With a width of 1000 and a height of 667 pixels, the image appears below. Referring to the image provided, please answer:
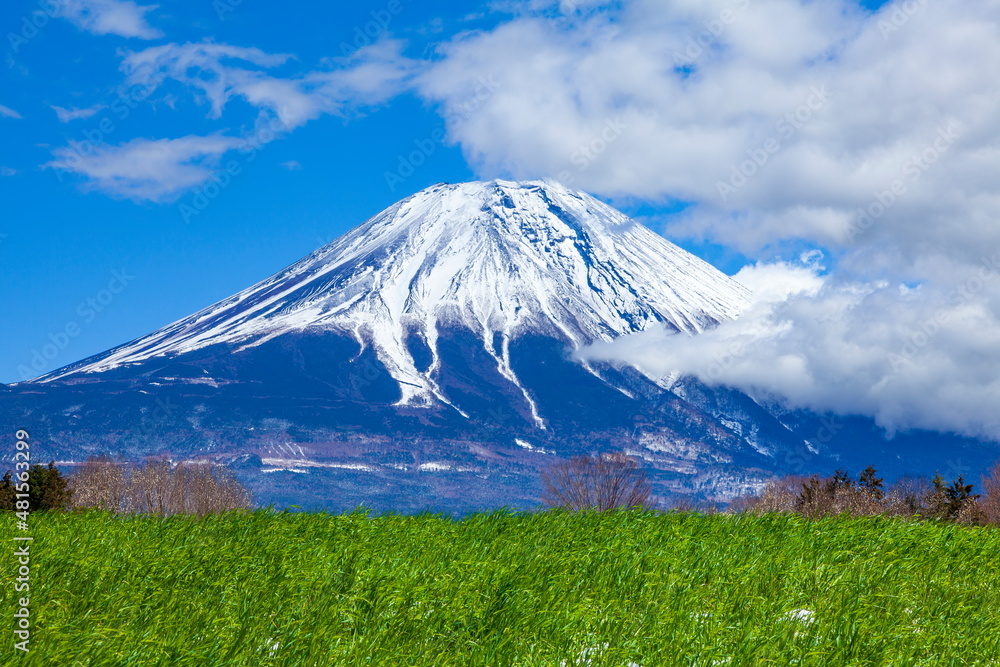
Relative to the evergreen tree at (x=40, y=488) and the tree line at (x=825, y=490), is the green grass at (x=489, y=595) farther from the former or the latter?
the tree line at (x=825, y=490)

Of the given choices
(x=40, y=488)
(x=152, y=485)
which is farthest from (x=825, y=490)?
(x=152, y=485)

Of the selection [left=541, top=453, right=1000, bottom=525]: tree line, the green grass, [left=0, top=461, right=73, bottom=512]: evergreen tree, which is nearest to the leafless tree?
[left=541, top=453, right=1000, bottom=525]: tree line

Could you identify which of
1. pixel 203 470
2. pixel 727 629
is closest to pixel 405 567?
pixel 727 629

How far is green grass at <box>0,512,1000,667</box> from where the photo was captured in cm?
754

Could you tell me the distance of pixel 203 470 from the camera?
122000 mm

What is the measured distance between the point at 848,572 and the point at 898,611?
1.02m

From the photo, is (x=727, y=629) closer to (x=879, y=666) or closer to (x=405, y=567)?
(x=879, y=666)

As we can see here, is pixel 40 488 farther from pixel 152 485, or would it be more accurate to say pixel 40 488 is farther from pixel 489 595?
pixel 152 485

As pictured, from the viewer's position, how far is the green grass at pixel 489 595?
297 inches

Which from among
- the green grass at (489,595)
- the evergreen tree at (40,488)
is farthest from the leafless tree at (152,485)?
the green grass at (489,595)

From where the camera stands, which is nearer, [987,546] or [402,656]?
[402,656]

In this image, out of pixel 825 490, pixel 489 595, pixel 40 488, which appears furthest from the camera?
pixel 825 490

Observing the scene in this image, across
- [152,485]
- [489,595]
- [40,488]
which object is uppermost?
[152,485]

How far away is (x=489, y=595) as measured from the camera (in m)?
8.86
